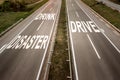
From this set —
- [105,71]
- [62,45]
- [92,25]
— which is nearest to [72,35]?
Answer: [62,45]

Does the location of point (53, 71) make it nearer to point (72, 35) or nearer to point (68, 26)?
point (72, 35)

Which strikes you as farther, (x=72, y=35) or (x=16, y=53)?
(x=72, y=35)

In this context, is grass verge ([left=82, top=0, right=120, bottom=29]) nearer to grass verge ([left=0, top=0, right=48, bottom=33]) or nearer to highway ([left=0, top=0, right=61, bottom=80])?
highway ([left=0, top=0, right=61, bottom=80])

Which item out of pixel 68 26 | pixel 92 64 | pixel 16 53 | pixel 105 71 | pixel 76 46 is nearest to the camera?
pixel 105 71

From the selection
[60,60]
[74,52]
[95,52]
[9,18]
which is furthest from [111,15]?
[9,18]

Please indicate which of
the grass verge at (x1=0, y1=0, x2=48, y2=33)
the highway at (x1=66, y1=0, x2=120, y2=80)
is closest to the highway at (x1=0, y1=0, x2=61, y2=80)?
the highway at (x1=66, y1=0, x2=120, y2=80)

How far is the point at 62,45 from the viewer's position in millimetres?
17312

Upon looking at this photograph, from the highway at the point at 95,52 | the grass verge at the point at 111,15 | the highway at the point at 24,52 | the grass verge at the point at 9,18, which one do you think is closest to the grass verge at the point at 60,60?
the highway at the point at 95,52

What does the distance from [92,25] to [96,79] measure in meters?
14.6

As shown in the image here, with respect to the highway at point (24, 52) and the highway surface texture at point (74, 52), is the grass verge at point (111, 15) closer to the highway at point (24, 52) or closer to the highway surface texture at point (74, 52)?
the highway surface texture at point (74, 52)

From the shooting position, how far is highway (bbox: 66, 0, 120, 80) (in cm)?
1180

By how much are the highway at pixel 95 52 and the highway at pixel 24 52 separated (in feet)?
9.72

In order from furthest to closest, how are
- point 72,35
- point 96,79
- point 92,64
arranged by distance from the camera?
point 72,35
point 92,64
point 96,79

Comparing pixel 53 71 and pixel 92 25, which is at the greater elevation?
pixel 53 71
